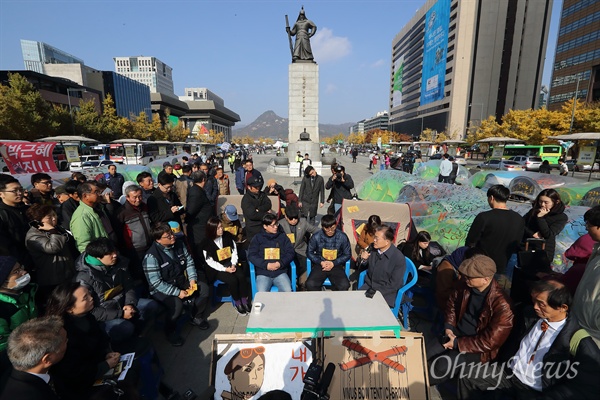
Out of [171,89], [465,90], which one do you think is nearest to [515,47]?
[465,90]

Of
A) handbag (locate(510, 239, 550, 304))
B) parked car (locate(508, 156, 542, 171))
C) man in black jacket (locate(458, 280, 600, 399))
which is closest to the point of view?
man in black jacket (locate(458, 280, 600, 399))

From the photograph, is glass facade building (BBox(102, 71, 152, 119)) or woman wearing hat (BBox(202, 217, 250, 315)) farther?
glass facade building (BBox(102, 71, 152, 119))

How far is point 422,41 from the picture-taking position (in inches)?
3738

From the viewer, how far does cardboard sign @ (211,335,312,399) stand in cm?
234

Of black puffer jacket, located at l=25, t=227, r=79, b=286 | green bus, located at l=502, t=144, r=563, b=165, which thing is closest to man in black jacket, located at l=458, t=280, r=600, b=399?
black puffer jacket, located at l=25, t=227, r=79, b=286

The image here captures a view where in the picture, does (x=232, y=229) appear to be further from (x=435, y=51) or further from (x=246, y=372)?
(x=435, y=51)

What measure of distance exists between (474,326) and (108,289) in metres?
3.84

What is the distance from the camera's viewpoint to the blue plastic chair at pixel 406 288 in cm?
385

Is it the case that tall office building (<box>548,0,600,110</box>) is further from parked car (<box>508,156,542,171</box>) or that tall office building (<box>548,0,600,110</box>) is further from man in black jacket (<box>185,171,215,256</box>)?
man in black jacket (<box>185,171,215,256</box>)

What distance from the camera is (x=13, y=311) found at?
2.49 m

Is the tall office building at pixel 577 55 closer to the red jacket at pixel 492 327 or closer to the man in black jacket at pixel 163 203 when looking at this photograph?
the red jacket at pixel 492 327

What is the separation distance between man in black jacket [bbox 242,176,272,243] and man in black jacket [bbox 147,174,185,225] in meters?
1.20

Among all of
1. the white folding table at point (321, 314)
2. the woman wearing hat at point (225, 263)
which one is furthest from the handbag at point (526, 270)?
the woman wearing hat at point (225, 263)

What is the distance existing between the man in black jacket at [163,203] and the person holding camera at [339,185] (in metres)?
3.53
